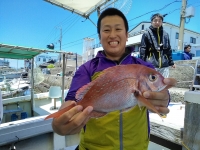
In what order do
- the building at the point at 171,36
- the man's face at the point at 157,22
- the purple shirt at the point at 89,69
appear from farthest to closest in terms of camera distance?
the building at the point at 171,36
the man's face at the point at 157,22
the purple shirt at the point at 89,69

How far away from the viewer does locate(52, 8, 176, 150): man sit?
946 mm

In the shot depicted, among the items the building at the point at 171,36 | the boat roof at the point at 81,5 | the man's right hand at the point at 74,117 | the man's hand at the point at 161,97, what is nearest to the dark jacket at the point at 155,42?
the boat roof at the point at 81,5

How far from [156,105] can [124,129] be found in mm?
310

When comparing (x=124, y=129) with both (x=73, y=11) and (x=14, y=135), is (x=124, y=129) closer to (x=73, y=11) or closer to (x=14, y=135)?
(x=14, y=135)

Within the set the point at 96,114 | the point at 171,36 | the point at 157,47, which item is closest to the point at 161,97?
the point at 96,114

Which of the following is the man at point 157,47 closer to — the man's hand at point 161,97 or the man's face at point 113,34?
the man's face at point 113,34

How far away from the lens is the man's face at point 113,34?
1266 mm

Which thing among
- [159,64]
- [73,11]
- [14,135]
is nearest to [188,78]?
[159,64]

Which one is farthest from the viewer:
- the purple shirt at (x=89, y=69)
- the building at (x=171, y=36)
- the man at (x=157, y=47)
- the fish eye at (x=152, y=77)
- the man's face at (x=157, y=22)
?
the building at (x=171, y=36)

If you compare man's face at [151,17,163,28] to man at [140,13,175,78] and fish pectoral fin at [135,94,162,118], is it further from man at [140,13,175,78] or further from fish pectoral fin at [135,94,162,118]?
fish pectoral fin at [135,94,162,118]

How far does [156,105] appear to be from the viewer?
1.04 m

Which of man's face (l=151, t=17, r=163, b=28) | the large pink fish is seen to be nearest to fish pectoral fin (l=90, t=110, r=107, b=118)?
the large pink fish

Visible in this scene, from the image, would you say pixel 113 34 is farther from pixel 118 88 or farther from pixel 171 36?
pixel 171 36

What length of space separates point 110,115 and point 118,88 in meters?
0.29
